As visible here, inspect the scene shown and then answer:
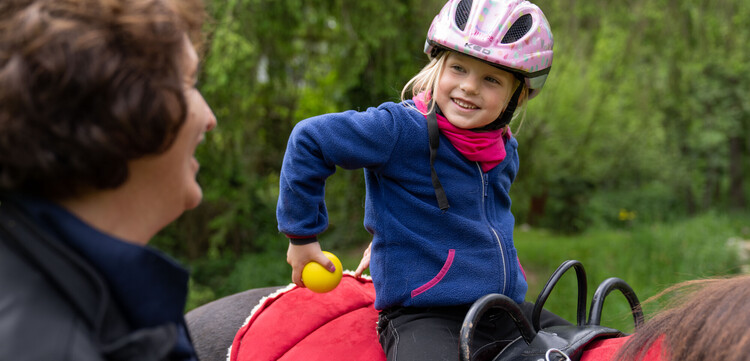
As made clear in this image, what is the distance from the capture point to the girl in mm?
1717

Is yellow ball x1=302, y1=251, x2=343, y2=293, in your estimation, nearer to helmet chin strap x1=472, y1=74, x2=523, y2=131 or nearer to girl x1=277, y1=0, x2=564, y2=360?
girl x1=277, y1=0, x2=564, y2=360

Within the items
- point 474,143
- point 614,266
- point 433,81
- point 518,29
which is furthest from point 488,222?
point 614,266

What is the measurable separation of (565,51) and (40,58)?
6320mm

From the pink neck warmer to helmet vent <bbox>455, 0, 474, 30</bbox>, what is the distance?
0.89ft

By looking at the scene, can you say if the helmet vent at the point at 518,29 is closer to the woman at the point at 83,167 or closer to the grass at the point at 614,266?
the woman at the point at 83,167

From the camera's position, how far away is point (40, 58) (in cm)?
83

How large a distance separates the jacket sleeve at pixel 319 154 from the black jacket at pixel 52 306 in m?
0.83

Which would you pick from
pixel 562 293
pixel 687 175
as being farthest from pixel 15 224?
pixel 687 175

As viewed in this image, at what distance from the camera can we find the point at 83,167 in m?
0.86

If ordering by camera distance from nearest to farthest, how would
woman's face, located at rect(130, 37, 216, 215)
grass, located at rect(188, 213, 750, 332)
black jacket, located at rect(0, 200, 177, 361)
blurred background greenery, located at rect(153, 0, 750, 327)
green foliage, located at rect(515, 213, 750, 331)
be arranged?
black jacket, located at rect(0, 200, 177, 361) < woman's face, located at rect(130, 37, 216, 215) < blurred background greenery, located at rect(153, 0, 750, 327) < green foliage, located at rect(515, 213, 750, 331) < grass, located at rect(188, 213, 750, 332)

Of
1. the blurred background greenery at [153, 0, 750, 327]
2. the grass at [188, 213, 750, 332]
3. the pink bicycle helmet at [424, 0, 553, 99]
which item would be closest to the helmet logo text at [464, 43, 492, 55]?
the pink bicycle helmet at [424, 0, 553, 99]

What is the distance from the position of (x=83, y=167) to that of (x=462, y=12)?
→ 1.32 m

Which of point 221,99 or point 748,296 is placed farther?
point 221,99

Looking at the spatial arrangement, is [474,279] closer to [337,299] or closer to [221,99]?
[337,299]
